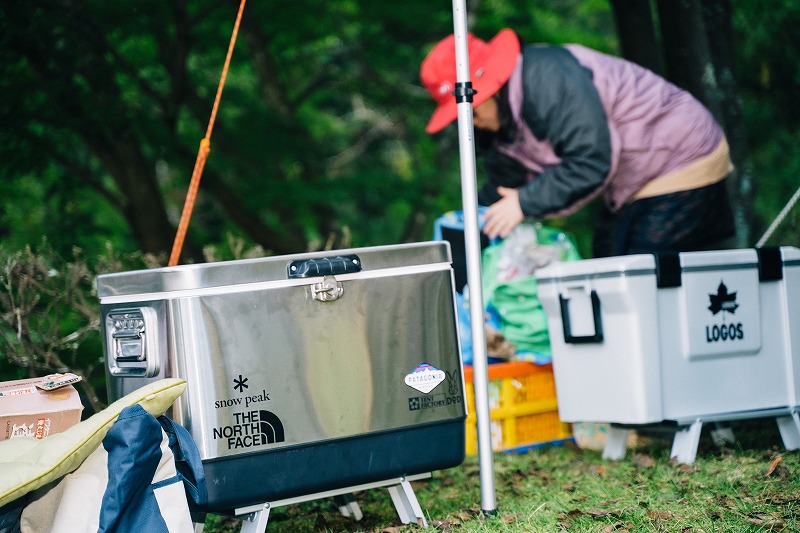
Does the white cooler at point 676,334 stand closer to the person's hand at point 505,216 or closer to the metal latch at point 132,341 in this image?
the person's hand at point 505,216

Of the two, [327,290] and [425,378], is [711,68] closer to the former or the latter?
[425,378]

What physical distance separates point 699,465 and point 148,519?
227 centimetres

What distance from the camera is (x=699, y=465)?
3.73 meters

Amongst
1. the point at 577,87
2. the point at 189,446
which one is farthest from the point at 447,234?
the point at 189,446

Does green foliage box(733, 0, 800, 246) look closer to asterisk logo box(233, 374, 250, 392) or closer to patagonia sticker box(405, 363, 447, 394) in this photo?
patagonia sticker box(405, 363, 447, 394)

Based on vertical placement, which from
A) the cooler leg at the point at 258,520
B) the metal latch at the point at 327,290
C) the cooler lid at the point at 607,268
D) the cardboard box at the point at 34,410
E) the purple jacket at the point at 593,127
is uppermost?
the purple jacket at the point at 593,127

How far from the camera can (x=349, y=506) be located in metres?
3.49

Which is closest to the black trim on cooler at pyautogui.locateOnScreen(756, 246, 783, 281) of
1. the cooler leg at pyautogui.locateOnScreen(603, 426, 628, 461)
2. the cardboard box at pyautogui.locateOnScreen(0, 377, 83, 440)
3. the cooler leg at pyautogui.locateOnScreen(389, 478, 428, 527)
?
the cooler leg at pyautogui.locateOnScreen(603, 426, 628, 461)

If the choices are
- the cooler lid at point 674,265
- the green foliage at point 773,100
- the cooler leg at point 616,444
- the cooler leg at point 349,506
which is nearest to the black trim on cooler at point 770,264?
the cooler lid at point 674,265

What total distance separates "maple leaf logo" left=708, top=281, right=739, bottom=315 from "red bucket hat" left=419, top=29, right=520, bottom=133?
1.30m

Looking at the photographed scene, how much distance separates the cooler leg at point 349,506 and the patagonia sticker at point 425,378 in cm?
74

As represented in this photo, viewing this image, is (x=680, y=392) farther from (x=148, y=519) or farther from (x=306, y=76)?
(x=306, y=76)

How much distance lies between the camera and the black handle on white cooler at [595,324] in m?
3.84

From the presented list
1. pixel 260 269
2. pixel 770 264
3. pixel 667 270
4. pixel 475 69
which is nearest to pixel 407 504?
pixel 260 269
